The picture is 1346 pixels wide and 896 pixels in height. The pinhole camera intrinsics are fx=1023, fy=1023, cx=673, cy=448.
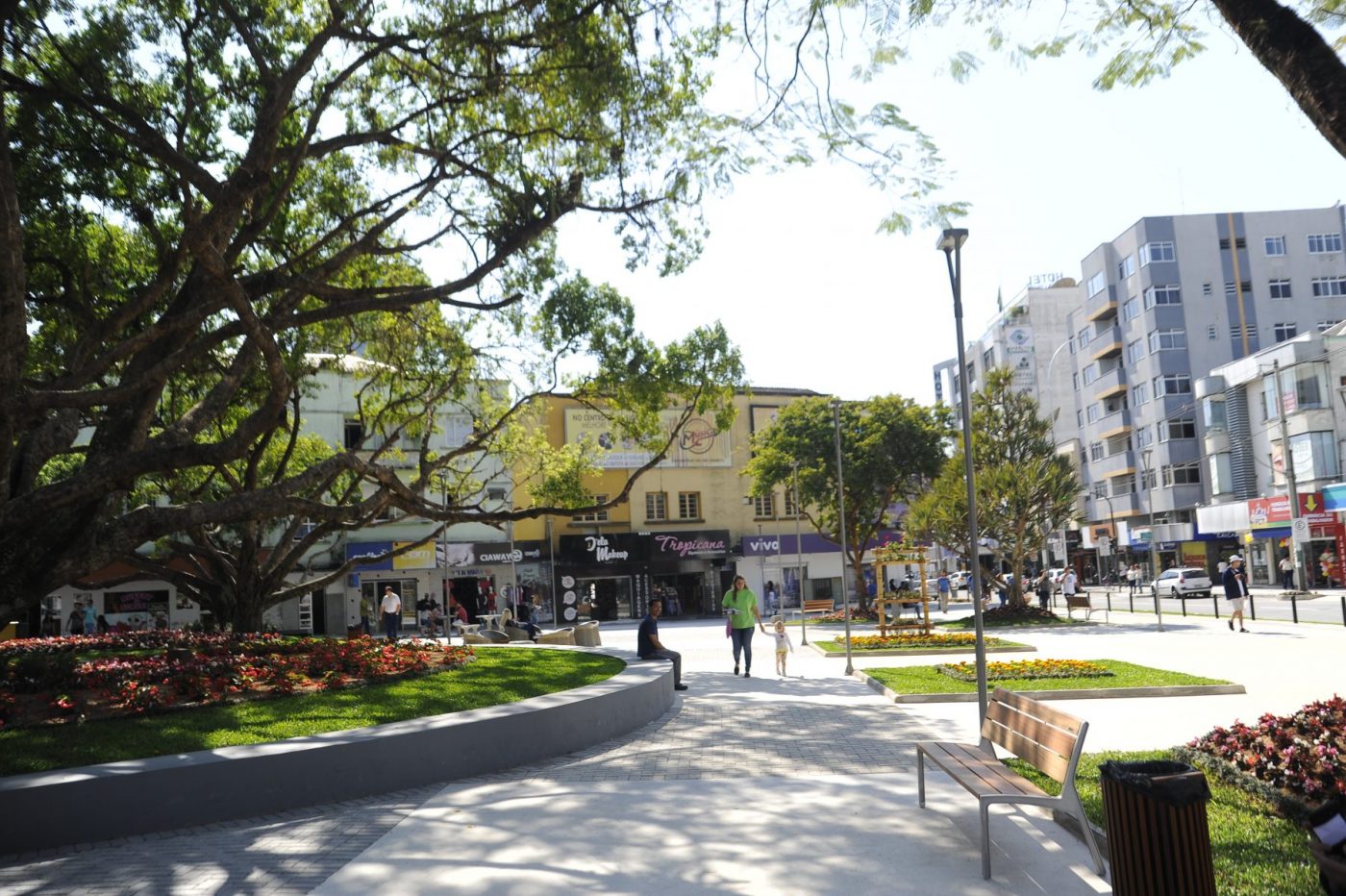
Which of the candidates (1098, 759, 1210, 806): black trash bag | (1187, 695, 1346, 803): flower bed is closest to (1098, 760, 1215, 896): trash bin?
(1098, 759, 1210, 806): black trash bag

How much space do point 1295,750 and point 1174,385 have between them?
2223 inches

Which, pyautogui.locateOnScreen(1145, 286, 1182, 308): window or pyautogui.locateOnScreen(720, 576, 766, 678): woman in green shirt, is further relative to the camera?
pyautogui.locateOnScreen(1145, 286, 1182, 308): window

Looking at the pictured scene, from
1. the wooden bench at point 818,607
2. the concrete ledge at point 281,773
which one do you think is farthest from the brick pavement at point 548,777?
the wooden bench at point 818,607

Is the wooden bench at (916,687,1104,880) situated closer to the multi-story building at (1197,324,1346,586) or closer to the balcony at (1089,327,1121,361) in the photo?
the multi-story building at (1197,324,1346,586)

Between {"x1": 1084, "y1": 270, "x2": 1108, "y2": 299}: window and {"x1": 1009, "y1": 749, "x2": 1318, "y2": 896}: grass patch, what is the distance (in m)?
61.0

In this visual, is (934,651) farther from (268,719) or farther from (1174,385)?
(1174,385)

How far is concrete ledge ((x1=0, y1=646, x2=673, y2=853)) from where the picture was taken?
23.4 ft

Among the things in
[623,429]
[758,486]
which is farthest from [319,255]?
[758,486]

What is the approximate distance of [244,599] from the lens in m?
20.9

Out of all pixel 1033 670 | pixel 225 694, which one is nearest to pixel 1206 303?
pixel 1033 670

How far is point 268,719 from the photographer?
33.0ft

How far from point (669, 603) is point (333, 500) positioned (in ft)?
78.2

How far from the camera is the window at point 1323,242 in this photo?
A: 57.3 m

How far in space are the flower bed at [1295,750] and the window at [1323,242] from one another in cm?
5992
